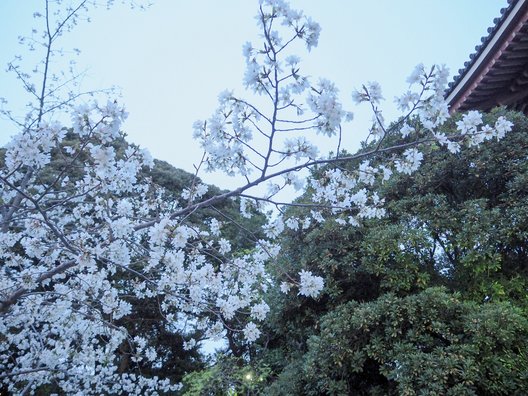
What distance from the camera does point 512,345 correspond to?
12.0 ft

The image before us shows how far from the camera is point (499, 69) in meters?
4.14

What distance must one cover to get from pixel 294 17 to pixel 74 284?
3.56 meters

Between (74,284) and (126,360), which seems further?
(126,360)

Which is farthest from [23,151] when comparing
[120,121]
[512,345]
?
[512,345]

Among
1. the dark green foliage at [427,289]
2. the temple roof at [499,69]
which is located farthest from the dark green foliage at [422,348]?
the temple roof at [499,69]

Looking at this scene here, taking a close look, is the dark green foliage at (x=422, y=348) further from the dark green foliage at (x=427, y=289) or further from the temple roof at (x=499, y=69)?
the temple roof at (x=499, y=69)

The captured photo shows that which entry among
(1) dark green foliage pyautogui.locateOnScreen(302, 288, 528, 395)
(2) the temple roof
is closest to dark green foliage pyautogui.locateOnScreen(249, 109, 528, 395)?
(1) dark green foliage pyautogui.locateOnScreen(302, 288, 528, 395)

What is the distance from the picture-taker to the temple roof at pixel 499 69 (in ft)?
12.0

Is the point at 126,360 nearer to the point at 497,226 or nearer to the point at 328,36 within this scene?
the point at 497,226

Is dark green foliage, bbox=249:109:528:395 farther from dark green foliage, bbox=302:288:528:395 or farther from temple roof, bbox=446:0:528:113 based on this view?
temple roof, bbox=446:0:528:113

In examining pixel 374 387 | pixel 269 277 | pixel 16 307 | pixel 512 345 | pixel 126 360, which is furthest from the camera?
pixel 126 360

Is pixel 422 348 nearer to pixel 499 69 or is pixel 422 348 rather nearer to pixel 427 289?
pixel 427 289

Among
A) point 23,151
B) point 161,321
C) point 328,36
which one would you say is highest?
point 161,321

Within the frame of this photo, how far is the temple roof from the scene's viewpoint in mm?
3662
